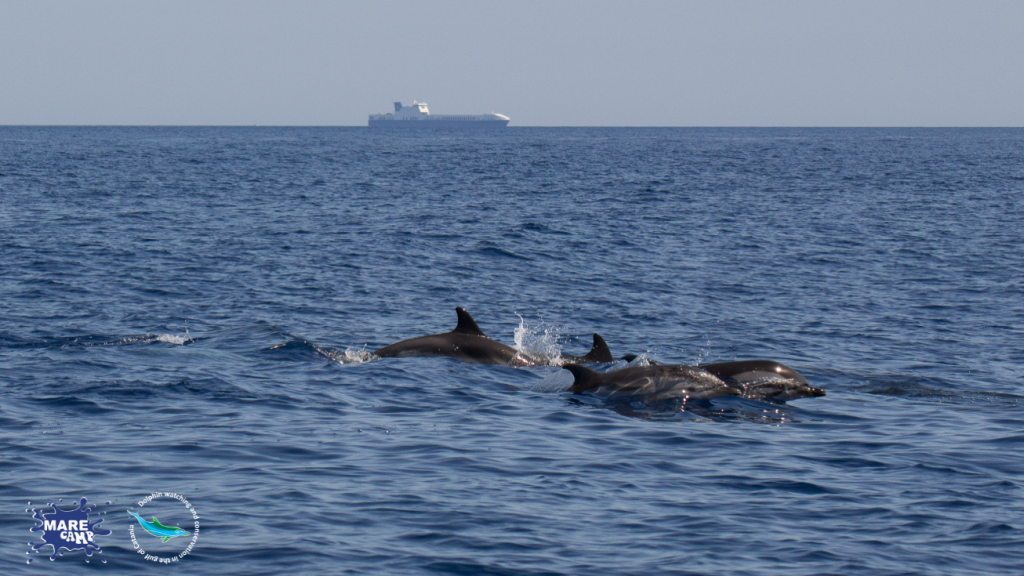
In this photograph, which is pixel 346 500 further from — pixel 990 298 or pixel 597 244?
pixel 597 244

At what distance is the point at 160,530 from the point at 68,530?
84 centimetres

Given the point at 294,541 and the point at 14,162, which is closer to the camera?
the point at 294,541

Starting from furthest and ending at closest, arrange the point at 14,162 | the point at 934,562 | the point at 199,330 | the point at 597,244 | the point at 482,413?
1. the point at 14,162
2. the point at 597,244
3. the point at 199,330
4. the point at 482,413
5. the point at 934,562

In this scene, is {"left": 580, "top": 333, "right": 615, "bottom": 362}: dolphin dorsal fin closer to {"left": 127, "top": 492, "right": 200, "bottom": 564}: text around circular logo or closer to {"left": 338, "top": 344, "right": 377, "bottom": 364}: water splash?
{"left": 338, "top": 344, "right": 377, "bottom": 364}: water splash

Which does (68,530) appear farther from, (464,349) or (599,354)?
(599,354)

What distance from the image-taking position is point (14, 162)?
87.9 m

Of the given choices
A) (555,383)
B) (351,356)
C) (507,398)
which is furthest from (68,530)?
(351,356)

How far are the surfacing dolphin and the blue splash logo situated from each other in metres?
9.52

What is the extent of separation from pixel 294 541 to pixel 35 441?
5273 mm

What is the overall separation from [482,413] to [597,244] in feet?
79.7

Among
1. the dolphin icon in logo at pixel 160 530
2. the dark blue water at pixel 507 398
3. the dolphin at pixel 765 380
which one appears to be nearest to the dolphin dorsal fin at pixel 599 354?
the dark blue water at pixel 507 398

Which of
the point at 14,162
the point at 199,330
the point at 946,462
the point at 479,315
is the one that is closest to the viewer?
the point at 946,462

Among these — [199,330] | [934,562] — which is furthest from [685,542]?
[199,330]

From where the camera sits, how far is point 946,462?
1302cm
